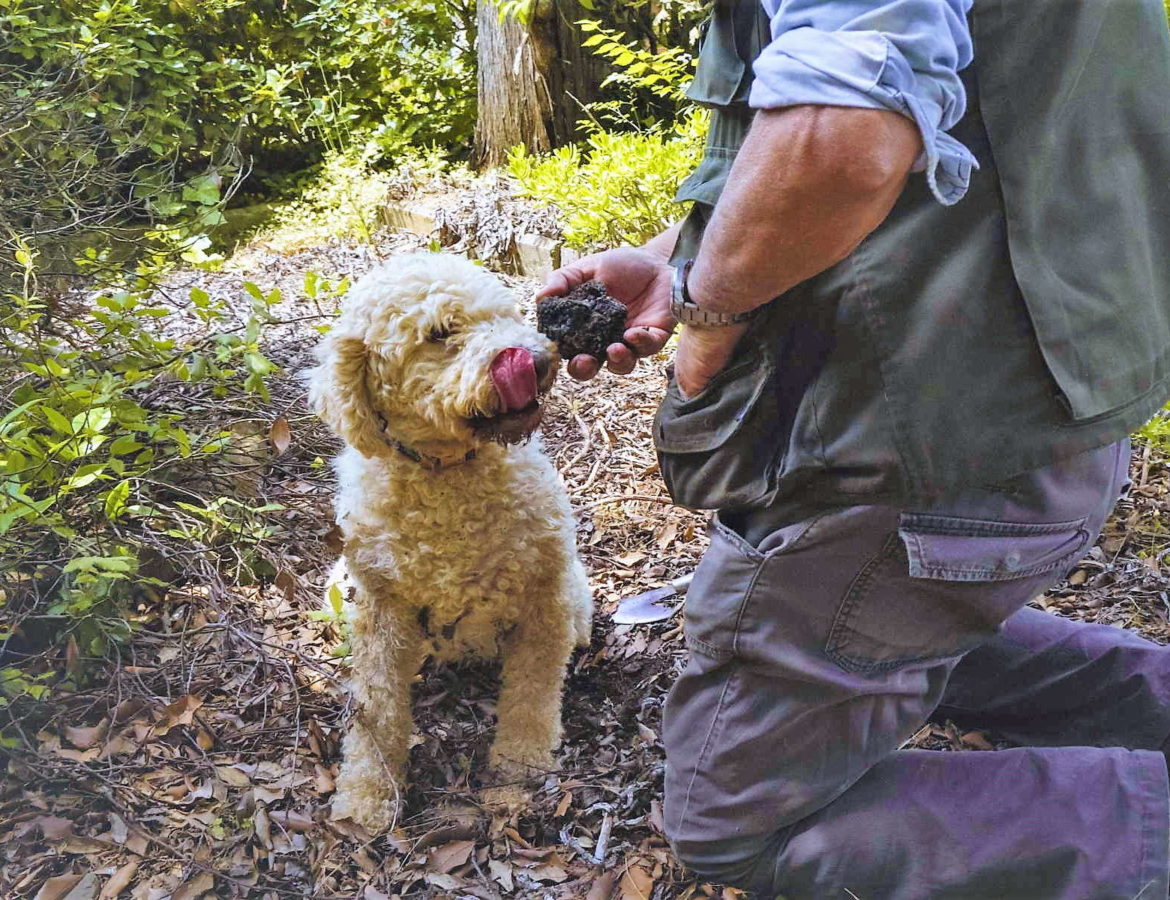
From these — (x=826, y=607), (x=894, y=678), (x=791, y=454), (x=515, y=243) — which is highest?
(x=791, y=454)

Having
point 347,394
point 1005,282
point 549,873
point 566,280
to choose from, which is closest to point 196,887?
point 549,873

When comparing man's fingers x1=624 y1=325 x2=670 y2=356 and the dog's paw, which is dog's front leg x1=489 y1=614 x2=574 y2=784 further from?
man's fingers x1=624 y1=325 x2=670 y2=356

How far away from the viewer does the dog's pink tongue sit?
2.11 m

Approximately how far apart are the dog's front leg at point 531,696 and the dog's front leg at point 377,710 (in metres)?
0.29

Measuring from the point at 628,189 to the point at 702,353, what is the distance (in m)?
3.35

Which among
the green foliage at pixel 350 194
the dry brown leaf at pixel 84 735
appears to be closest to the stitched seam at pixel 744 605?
the dry brown leaf at pixel 84 735

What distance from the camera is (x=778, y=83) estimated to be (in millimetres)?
1149

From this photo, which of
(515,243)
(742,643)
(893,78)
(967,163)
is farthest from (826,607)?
(515,243)

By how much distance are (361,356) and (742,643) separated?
1.28m

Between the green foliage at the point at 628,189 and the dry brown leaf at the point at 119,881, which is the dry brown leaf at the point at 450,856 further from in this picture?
the green foliage at the point at 628,189

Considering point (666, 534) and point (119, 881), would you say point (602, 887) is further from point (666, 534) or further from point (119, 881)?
point (666, 534)

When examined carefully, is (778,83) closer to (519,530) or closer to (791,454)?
(791,454)

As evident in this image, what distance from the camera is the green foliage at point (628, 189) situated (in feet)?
15.3

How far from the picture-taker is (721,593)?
1.80 m
